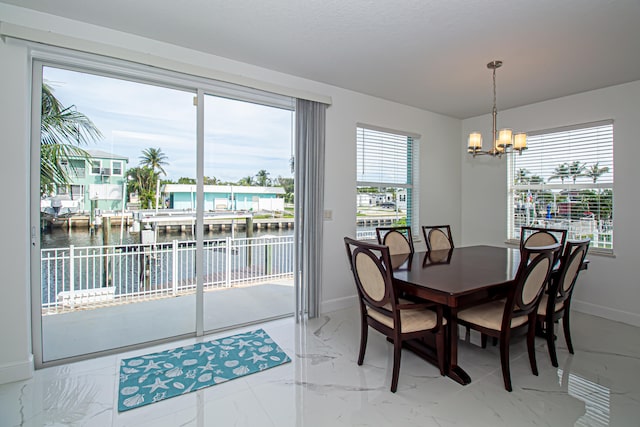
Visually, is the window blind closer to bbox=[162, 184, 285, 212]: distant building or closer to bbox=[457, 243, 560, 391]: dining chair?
bbox=[162, 184, 285, 212]: distant building

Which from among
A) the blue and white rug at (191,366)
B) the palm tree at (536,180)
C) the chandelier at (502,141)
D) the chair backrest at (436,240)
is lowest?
the blue and white rug at (191,366)

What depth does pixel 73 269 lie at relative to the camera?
99.5 inches

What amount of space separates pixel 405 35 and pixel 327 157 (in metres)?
1.51

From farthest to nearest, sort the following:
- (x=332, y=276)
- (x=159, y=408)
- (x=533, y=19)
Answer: (x=332, y=276) < (x=533, y=19) < (x=159, y=408)

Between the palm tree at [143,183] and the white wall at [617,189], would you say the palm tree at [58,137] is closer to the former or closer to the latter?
the palm tree at [143,183]

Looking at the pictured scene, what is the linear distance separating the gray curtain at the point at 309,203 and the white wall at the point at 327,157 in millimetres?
185

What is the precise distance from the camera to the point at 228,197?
3.13 m

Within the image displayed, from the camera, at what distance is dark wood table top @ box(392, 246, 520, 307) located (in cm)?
199

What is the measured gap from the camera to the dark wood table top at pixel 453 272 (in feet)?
6.52

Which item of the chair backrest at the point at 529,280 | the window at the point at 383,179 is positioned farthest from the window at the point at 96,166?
the chair backrest at the point at 529,280

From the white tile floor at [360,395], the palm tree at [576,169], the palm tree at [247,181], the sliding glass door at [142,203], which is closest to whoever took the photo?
the white tile floor at [360,395]

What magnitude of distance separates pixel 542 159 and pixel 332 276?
3.34 meters

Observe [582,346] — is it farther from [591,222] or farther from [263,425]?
[263,425]

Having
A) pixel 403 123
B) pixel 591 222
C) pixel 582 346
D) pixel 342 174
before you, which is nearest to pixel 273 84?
pixel 342 174
